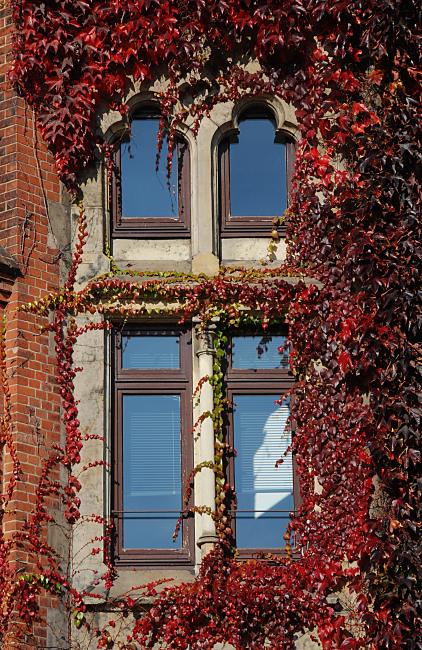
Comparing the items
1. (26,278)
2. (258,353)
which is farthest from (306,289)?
(26,278)

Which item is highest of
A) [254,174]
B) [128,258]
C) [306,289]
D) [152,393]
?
[254,174]

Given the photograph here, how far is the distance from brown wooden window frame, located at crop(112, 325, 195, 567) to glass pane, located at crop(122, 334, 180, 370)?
38mm

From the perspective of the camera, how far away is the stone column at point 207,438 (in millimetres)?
12758

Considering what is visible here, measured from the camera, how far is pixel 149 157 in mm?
14070

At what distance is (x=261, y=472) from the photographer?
13.2 meters

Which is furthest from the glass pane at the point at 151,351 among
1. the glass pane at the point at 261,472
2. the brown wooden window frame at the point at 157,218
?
the brown wooden window frame at the point at 157,218

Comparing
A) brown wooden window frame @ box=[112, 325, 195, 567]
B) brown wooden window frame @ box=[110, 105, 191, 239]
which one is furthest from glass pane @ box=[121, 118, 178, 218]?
brown wooden window frame @ box=[112, 325, 195, 567]

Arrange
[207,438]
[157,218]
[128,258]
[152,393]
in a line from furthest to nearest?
[157,218], [128,258], [152,393], [207,438]

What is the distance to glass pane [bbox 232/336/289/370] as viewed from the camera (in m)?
13.6

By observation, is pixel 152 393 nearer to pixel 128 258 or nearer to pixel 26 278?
pixel 128 258

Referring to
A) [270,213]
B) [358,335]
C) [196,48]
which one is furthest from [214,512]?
[196,48]

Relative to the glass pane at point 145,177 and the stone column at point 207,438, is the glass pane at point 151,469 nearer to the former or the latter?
the stone column at point 207,438

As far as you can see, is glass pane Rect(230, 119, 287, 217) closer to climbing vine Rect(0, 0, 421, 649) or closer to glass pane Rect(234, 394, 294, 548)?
climbing vine Rect(0, 0, 421, 649)

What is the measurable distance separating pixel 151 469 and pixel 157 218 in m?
2.43
